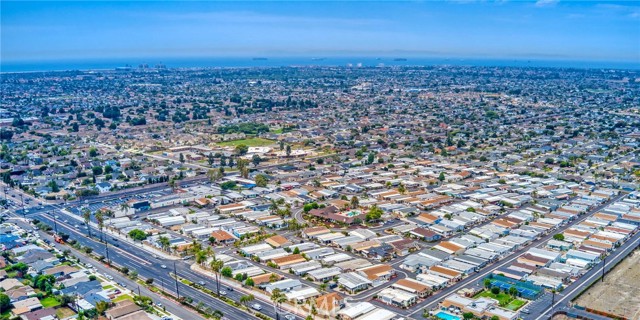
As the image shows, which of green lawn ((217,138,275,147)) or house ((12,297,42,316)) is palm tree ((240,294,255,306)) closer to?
house ((12,297,42,316))

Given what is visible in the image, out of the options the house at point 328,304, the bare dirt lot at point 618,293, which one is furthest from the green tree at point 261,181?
the bare dirt lot at point 618,293

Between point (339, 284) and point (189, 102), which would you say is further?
point (189, 102)

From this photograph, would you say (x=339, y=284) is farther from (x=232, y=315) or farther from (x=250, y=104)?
(x=250, y=104)

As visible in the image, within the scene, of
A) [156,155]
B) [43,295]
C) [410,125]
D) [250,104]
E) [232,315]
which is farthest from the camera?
[250,104]

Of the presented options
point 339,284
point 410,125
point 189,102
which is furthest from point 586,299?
point 189,102

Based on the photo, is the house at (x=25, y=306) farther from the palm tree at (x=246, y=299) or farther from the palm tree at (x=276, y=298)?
the palm tree at (x=276, y=298)

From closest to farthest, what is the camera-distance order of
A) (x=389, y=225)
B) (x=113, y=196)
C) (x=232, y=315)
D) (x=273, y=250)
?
1. (x=232, y=315)
2. (x=273, y=250)
3. (x=389, y=225)
4. (x=113, y=196)
